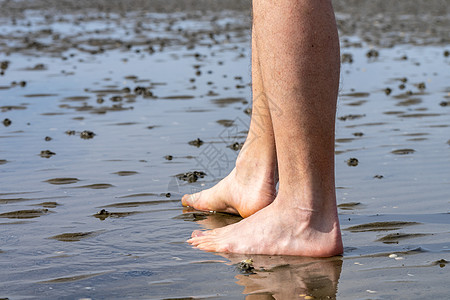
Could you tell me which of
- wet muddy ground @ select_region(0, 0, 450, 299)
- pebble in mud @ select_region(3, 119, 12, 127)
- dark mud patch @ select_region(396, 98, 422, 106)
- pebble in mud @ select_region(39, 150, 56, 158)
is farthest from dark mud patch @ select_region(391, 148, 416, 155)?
pebble in mud @ select_region(3, 119, 12, 127)

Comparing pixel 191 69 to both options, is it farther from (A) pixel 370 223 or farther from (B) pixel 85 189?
(A) pixel 370 223

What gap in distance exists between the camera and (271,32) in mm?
2908

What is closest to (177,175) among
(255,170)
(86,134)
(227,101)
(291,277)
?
(255,170)

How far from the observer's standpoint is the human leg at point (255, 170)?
3.55 m

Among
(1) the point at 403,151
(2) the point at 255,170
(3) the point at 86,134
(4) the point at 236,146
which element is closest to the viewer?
(2) the point at 255,170

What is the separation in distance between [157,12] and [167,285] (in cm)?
2185

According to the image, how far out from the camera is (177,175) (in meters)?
4.64

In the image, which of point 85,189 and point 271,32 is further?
point 85,189

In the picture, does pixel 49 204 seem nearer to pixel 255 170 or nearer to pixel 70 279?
pixel 255 170

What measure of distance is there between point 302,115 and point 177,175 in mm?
1914

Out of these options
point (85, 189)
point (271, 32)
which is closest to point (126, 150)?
point (85, 189)

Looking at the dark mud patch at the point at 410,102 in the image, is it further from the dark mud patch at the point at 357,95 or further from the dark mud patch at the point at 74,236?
the dark mud patch at the point at 74,236

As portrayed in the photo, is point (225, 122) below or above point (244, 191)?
below

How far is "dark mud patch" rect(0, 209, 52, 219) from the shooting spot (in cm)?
370
